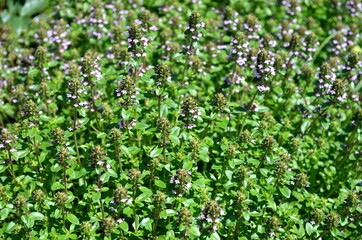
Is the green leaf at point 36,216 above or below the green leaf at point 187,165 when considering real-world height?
below

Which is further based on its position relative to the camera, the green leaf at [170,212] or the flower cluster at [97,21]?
the flower cluster at [97,21]

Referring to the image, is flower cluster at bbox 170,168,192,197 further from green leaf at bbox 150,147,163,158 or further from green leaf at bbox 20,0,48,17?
green leaf at bbox 20,0,48,17

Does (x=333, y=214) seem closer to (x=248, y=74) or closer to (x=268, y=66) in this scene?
(x=268, y=66)

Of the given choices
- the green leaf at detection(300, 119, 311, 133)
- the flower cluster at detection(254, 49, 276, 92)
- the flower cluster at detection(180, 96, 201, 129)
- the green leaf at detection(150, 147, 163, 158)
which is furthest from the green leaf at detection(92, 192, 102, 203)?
the green leaf at detection(300, 119, 311, 133)

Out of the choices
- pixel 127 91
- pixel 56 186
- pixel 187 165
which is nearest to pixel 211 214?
pixel 187 165

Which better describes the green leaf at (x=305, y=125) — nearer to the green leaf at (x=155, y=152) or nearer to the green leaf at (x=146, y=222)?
the green leaf at (x=155, y=152)

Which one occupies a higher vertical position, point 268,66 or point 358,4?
point 268,66

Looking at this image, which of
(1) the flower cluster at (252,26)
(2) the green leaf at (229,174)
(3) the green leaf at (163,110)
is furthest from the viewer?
(1) the flower cluster at (252,26)

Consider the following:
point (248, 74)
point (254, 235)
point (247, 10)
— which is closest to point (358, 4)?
point (247, 10)

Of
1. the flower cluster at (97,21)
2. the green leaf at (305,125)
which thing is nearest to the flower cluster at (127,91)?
the green leaf at (305,125)
